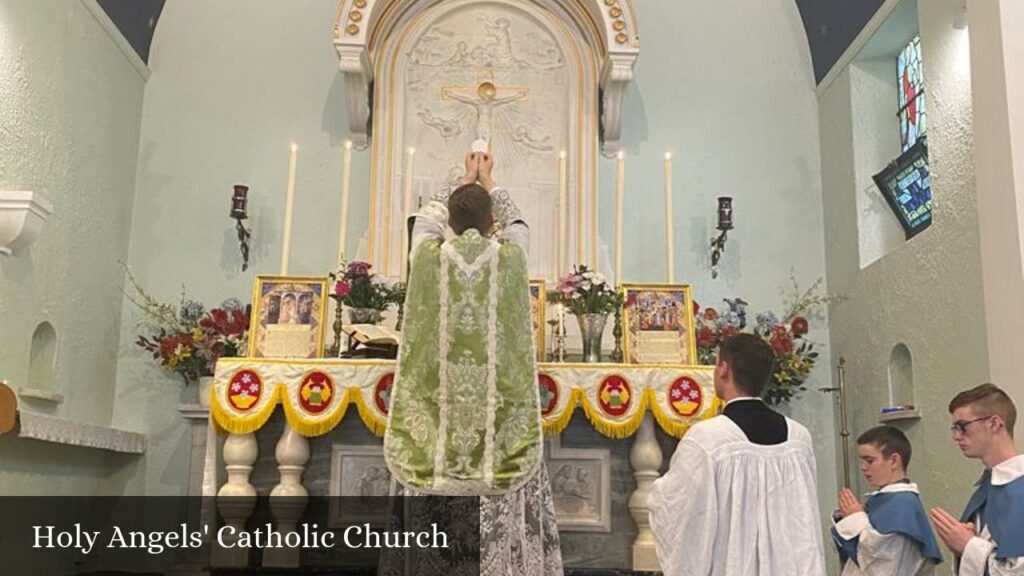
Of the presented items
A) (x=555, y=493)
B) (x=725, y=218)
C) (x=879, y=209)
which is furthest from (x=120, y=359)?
(x=879, y=209)

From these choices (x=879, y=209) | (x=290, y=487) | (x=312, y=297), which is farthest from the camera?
(x=879, y=209)

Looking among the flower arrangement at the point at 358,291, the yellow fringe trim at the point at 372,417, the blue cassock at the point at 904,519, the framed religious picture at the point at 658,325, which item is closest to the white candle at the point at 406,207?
the flower arrangement at the point at 358,291

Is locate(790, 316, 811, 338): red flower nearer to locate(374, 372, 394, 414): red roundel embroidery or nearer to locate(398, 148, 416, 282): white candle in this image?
locate(398, 148, 416, 282): white candle

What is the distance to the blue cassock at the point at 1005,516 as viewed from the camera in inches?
119

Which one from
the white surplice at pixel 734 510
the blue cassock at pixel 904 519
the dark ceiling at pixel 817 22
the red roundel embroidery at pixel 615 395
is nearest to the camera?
the white surplice at pixel 734 510

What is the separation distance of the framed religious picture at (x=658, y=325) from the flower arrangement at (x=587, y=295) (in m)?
0.09

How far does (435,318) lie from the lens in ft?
13.6

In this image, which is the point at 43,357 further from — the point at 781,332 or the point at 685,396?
the point at 781,332

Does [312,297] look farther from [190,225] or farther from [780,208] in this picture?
[780,208]

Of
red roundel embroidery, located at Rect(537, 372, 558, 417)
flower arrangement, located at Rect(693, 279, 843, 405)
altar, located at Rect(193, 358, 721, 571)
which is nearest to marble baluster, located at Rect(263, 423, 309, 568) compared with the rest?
altar, located at Rect(193, 358, 721, 571)

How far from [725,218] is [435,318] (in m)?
3.59

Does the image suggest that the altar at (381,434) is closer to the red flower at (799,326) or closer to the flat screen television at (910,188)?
the red flower at (799,326)

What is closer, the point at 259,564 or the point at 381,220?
the point at 259,564

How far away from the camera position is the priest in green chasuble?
4008mm
